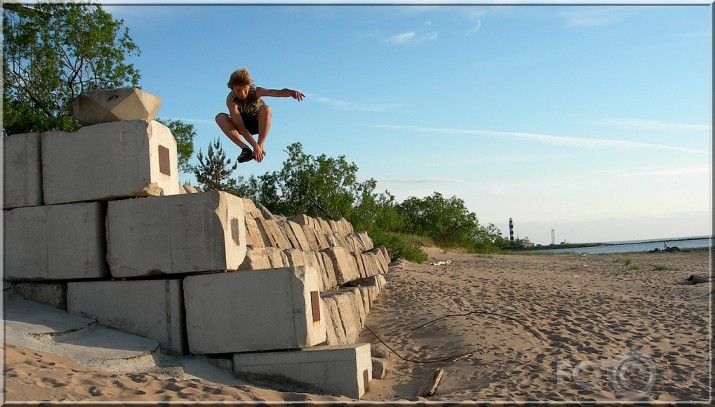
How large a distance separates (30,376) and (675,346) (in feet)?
23.8

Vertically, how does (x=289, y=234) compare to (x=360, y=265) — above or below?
above

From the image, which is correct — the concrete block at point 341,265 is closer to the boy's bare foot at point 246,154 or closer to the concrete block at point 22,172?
the boy's bare foot at point 246,154

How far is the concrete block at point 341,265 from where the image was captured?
419 inches

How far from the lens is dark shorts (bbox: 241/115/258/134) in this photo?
7.68 m

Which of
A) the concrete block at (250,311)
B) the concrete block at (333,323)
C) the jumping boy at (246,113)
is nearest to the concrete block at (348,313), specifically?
the concrete block at (333,323)

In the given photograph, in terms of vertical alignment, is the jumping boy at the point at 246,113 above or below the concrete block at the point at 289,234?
above

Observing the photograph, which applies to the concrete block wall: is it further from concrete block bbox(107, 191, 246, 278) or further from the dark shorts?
the dark shorts

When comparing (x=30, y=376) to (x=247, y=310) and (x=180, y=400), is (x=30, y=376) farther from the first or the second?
(x=247, y=310)

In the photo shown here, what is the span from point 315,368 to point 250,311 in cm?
85

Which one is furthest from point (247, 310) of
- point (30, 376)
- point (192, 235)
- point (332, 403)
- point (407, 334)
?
point (407, 334)

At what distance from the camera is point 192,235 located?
646 centimetres

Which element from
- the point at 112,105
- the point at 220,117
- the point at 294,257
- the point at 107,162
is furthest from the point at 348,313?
the point at 112,105

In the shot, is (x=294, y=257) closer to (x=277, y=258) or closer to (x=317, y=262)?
(x=277, y=258)

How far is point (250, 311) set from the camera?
6492mm
